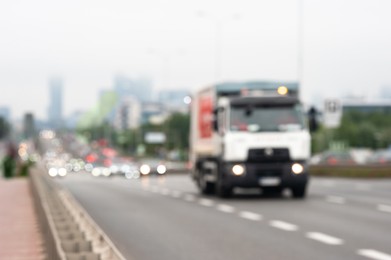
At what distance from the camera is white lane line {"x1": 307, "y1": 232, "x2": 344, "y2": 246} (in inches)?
573

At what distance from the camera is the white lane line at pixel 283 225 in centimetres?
1731

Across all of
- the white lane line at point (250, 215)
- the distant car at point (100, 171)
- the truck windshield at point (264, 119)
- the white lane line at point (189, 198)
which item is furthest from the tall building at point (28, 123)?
the white lane line at point (250, 215)

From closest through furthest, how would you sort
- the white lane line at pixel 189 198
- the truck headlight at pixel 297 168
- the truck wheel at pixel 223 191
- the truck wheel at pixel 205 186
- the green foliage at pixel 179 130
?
the truck headlight at pixel 297 168, the truck wheel at pixel 223 191, the white lane line at pixel 189 198, the truck wheel at pixel 205 186, the green foliage at pixel 179 130

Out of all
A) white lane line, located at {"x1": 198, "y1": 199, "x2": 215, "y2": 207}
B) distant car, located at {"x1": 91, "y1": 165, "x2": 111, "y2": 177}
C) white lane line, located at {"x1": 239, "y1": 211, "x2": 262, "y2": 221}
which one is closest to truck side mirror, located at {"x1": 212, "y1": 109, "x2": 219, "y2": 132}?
white lane line, located at {"x1": 198, "y1": 199, "x2": 215, "y2": 207}

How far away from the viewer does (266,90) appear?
92.1ft

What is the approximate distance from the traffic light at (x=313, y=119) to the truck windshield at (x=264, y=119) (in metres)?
0.51

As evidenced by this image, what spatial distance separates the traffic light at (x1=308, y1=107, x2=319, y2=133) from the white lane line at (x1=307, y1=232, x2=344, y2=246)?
10174 mm

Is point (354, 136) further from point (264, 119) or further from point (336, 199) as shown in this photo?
point (264, 119)

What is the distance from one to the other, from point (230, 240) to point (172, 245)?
39.4 inches

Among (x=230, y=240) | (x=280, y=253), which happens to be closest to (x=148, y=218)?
(x=230, y=240)

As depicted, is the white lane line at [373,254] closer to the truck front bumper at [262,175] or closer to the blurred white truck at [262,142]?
the blurred white truck at [262,142]

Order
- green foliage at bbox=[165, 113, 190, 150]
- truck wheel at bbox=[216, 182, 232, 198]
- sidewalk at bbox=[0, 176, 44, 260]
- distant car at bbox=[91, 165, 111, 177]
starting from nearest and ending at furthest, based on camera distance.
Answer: sidewalk at bbox=[0, 176, 44, 260]
truck wheel at bbox=[216, 182, 232, 198]
distant car at bbox=[91, 165, 111, 177]
green foliage at bbox=[165, 113, 190, 150]

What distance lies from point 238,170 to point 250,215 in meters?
5.94

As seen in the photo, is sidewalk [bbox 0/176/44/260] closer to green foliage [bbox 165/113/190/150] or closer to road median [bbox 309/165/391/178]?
road median [bbox 309/165/391/178]
